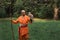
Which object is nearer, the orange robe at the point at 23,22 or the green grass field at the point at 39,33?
the orange robe at the point at 23,22

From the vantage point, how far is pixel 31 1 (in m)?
39.4

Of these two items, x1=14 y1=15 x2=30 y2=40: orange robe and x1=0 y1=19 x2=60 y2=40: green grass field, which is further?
x1=0 y1=19 x2=60 y2=40: green grass field

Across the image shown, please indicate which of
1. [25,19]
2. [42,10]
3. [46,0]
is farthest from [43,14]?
[25,19]

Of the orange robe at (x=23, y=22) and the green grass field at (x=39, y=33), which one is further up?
the orange robe at (x=23, y=22)

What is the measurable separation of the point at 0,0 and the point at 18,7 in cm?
698

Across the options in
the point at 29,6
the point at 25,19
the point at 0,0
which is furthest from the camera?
the point at 29,6

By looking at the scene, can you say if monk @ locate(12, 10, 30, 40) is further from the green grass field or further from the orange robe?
the green grass field

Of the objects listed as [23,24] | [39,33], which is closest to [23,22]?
[23,24]

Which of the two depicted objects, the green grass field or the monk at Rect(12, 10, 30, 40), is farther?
the green grass field

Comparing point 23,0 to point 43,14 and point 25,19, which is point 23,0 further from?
point 25,19

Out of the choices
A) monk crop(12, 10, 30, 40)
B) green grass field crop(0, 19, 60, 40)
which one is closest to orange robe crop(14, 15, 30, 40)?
monk crop(12, 10, 30, 40)

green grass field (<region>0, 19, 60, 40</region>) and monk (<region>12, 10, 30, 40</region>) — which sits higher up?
monk (<region>12, 10, 30, 40</region>)

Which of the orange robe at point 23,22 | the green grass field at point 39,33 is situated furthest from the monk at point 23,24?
the green grass field at point 39,33

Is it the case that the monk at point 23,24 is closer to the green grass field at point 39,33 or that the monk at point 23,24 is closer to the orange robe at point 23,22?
the orange robe at point 23,22
